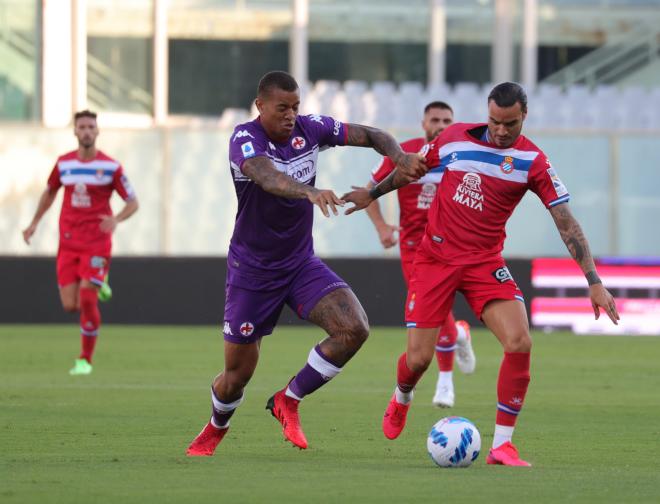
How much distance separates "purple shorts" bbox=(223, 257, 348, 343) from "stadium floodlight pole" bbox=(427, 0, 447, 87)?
1859cm

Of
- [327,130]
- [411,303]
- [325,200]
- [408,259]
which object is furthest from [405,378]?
[408,259]

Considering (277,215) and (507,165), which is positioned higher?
(507,165)

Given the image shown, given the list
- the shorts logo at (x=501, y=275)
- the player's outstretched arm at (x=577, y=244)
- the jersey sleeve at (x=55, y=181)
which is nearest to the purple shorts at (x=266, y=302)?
the shorts logo at (x=501, y=275)

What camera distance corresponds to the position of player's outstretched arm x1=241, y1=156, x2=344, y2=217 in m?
7.32

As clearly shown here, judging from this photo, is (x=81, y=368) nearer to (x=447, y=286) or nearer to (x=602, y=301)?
(x=447, y=286)

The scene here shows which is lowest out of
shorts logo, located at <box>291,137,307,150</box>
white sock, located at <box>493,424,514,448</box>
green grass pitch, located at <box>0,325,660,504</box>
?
green grass pitch, located at <box>0,325,660,504</box>

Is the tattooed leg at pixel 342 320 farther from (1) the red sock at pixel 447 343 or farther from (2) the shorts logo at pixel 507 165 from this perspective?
(1) the red sock at pixel 447 343

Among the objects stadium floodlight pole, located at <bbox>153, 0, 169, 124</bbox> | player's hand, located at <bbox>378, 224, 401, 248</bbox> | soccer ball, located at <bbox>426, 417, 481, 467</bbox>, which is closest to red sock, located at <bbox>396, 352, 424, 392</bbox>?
soccer ball, located at <bbox>426, 417, 481, 467</bbox>

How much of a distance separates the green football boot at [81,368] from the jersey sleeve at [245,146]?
6464 millimetres

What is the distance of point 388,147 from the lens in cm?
825

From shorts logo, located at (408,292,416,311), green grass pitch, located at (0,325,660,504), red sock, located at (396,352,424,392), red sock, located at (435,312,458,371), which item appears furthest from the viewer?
red sock, located at (435,312,458,371)

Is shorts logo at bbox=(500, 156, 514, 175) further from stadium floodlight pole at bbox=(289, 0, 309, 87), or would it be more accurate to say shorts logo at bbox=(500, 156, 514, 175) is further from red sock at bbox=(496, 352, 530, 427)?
stadium floodlight pole at bbox=(289, 0, 309, 87)

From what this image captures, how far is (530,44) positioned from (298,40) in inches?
160

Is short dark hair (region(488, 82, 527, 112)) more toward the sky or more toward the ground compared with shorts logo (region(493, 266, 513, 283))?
Answer: more toward the sky
